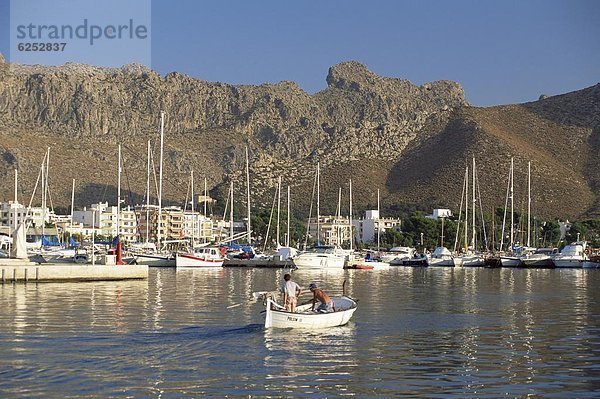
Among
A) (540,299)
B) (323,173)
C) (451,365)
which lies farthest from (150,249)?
(323,173)

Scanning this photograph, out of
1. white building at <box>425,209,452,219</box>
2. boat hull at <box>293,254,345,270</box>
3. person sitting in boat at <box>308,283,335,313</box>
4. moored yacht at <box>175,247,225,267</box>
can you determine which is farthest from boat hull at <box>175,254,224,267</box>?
white building at <box>425,209,452,219</box>

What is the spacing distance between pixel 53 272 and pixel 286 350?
3099 cm

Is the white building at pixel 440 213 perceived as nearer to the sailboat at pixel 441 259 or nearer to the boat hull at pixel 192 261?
the sailboat at pixel 441 259

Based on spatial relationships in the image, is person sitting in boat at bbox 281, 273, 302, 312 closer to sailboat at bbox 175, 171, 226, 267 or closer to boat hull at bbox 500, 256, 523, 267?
sailboat at bbox 175, 171, 226, 267

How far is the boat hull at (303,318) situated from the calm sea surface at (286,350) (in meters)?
0.34

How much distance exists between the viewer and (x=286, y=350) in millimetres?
25703

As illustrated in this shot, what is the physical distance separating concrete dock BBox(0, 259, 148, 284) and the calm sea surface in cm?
912

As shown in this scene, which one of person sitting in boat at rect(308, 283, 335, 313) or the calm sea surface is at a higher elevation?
person sitting in boat at rect(308, 283, 335, 313)

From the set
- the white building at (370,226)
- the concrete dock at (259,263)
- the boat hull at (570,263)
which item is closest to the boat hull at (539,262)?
the boat hull at (570,263)

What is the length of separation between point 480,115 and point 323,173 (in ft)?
117

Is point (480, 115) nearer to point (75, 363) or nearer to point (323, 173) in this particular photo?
point (323, 173)

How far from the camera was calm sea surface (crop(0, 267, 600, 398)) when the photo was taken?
67.1ft

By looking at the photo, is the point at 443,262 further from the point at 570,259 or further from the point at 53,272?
the point at 53,272

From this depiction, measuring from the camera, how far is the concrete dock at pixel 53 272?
173ft
